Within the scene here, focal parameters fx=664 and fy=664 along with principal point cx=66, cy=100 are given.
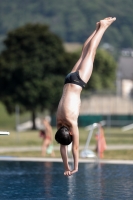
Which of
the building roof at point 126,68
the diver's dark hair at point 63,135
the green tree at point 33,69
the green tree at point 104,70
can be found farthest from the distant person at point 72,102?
the building roof at point 126,68

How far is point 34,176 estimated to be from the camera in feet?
56.1

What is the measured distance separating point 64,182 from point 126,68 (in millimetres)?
112987

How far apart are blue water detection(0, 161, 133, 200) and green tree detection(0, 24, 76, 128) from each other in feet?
153

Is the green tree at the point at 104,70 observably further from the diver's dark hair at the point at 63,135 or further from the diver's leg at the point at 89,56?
the diver's dark hair at the point at 63,135

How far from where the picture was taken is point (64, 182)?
15453 millimetres

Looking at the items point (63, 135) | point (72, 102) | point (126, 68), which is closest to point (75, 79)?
point (72, 102)

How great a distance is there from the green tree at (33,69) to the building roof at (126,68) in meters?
55.0

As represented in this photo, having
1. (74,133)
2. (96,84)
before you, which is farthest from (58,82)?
(74,133)

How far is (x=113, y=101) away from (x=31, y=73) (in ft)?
36.4

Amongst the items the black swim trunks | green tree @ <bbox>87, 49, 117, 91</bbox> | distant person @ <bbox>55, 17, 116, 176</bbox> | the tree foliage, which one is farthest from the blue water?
green tree @ <bbox>87, 49, 117, 91</bbox>

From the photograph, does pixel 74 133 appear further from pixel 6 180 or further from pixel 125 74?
pixel 125 74

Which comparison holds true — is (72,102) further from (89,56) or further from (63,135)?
(89,56)

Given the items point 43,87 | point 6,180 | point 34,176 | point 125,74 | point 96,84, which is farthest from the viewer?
point 125,74

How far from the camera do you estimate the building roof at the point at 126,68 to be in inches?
4966
